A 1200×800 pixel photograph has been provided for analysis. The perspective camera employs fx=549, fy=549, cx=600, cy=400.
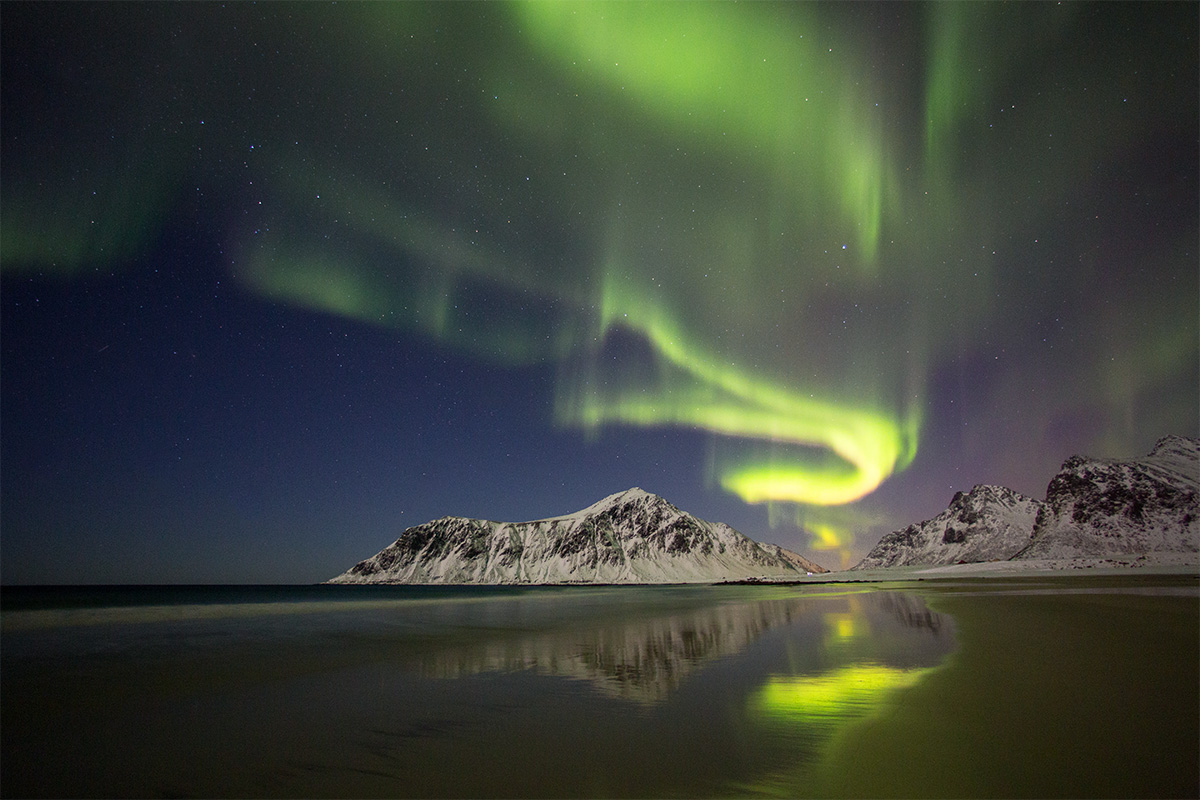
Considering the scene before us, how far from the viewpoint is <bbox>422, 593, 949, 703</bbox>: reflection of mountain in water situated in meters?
14.1

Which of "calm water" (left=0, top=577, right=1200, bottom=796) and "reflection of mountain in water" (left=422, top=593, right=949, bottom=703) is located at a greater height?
"calm water" (left=0, top=577, right=1200, bottom=796)

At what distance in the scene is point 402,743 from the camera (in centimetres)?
897

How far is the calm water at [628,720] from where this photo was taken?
728 centimetres

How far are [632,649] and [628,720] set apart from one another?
399 inches

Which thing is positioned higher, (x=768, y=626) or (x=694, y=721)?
(x=694, y=721)

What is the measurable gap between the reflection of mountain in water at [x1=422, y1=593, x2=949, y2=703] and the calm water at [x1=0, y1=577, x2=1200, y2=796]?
0.19 m

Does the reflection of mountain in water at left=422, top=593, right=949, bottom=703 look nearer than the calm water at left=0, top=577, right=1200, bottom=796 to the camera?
No

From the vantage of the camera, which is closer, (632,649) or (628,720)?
(628,720)

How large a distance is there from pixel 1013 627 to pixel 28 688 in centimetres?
3408

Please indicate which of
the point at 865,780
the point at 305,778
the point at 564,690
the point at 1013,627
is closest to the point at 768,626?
the point at 1013,627

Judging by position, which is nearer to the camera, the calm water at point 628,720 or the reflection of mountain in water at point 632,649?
the calm water at point 628,720

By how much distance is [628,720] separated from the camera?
9.88 m

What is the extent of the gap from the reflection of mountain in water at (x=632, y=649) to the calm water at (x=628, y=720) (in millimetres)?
188

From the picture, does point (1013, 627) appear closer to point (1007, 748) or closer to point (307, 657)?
point (1007, 748)
